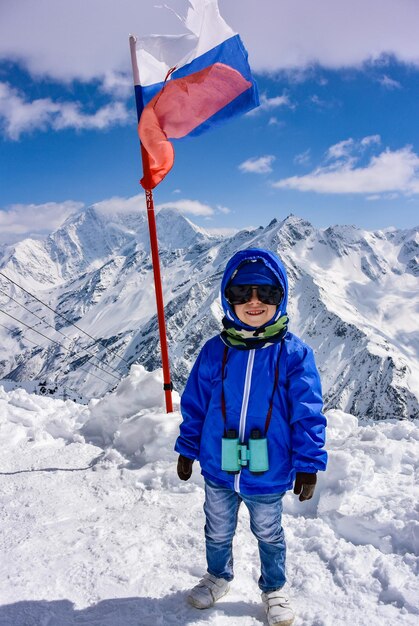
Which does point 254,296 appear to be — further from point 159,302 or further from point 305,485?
point 159,302

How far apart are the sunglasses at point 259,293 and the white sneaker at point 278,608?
80.5 inches

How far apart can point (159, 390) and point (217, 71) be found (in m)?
4.81

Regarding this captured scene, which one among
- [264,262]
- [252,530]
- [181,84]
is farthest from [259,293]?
[181,84]

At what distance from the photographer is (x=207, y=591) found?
10.3ft

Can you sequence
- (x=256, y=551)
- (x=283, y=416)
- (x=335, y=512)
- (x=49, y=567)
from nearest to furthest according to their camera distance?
(x=283, y=416), (x=49, y=567), (x=256, y=551), (x=335, y=512)

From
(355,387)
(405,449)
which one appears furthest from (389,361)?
(405,449)

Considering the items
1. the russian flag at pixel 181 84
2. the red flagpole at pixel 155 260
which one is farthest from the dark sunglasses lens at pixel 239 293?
the russian flag at pixel 181 84

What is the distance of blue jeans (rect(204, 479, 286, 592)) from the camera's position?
10.0 ft

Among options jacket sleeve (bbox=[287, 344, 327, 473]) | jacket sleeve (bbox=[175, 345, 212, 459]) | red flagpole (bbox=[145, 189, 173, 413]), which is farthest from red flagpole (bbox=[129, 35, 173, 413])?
jacket sleeve (bbox=[287, 344, 327, 473])

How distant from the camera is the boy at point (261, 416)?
292 cm

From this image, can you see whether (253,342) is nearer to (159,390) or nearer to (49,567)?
(49,567)

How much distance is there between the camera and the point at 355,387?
178m

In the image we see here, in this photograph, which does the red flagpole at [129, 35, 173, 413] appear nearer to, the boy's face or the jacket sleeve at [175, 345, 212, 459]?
the jacket sleeve at [175, 345, 212, 459]

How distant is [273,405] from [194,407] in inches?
24.2
